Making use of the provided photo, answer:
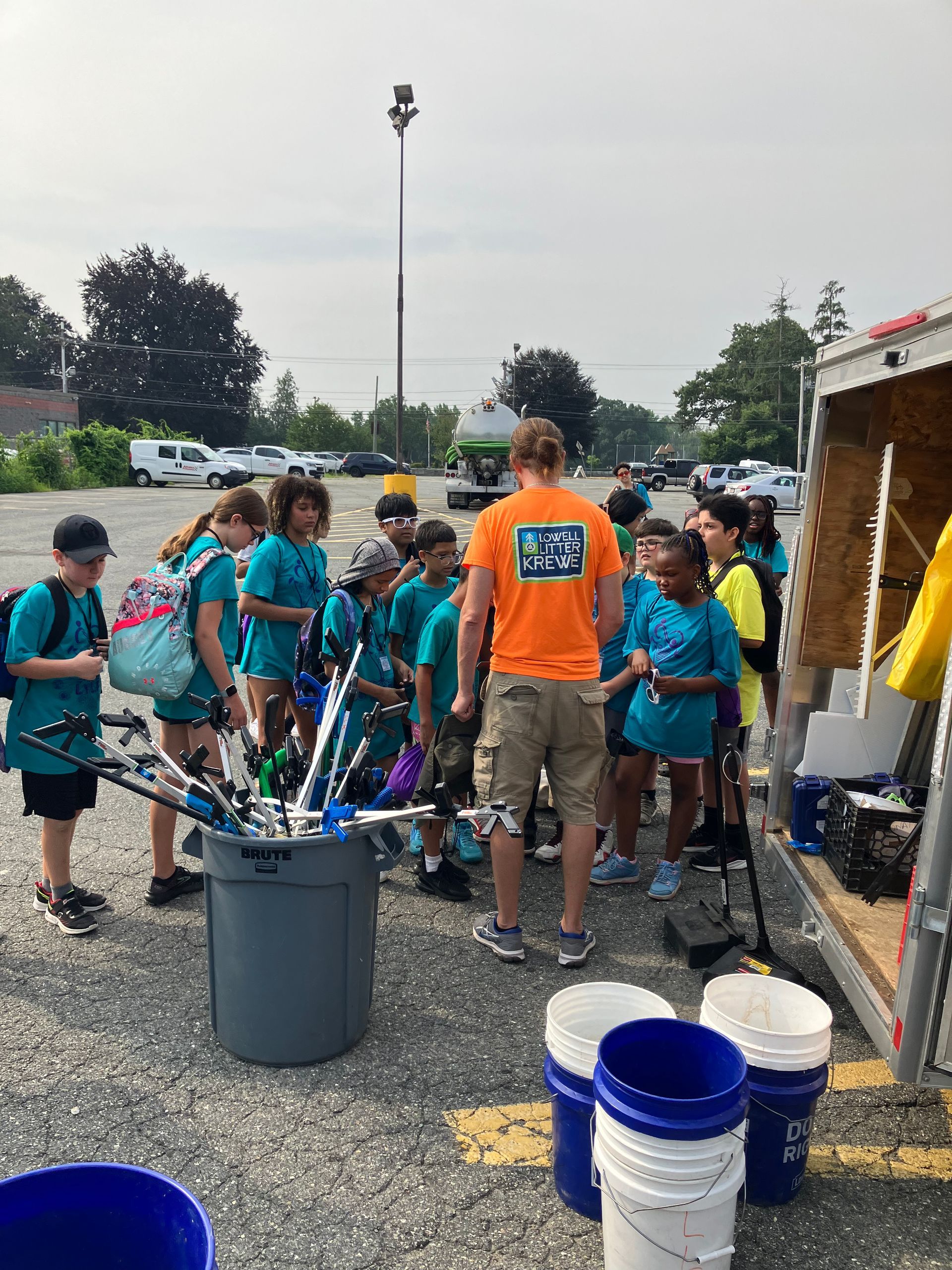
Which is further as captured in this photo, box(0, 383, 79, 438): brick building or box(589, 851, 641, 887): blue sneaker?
box(0, 383, 79, 438): brick building

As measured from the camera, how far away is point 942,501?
414 cm

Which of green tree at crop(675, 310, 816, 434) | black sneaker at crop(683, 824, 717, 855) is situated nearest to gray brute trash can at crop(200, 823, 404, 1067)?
black sneaker at crop(683, 824, 717, 855)

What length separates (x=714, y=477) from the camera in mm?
37156

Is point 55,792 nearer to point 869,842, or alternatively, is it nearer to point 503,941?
point 503,941

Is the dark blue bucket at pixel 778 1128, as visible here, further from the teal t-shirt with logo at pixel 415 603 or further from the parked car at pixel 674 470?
the parked car at pixel 674 470

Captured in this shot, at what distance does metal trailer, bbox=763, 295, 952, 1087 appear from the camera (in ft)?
11.2

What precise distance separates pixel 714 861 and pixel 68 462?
34304 mm

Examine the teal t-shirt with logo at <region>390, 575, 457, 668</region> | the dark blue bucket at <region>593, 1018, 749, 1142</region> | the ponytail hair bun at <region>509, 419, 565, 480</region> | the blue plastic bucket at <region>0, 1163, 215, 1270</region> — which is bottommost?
the dark blue bucket at <region>593, 1018, 749, 1142</region>

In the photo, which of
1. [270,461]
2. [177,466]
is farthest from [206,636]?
[270,461]

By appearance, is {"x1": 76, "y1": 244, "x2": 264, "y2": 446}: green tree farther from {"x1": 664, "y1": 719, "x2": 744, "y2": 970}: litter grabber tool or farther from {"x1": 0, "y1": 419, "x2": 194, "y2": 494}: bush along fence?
{"x1": 664, "y1": 719, "x2": 744, "y2": 970}: litter grabber tool

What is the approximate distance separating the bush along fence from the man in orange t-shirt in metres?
31.0

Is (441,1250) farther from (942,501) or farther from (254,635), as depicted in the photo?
(942,501)

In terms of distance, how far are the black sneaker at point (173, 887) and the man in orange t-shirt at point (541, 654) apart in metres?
1.52

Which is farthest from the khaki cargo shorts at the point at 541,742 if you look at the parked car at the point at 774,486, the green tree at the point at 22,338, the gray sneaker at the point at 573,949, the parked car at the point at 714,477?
the green tree at the point at 22,338
